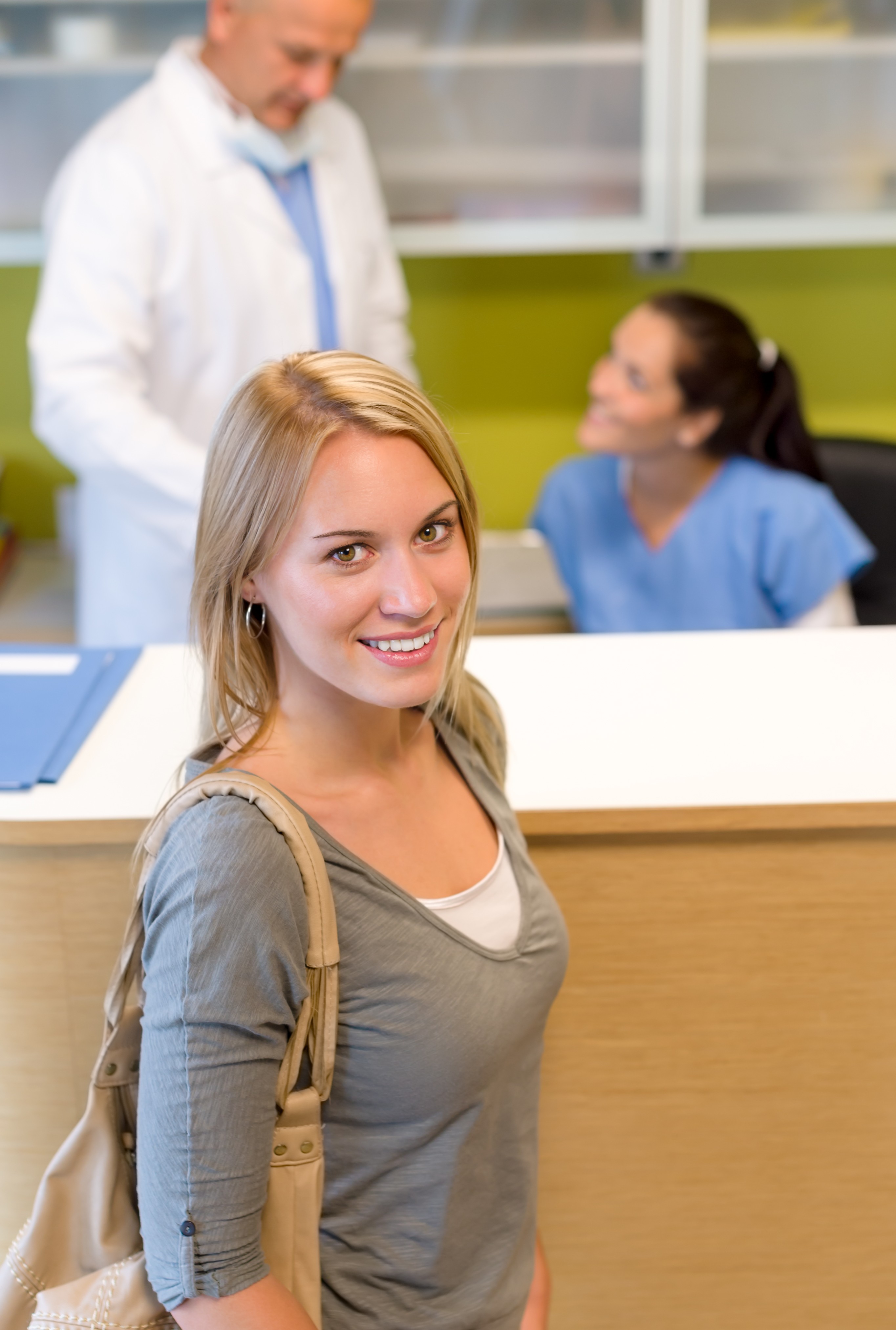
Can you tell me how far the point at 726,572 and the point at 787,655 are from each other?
696 mm

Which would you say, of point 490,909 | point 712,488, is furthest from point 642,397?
point 490,909

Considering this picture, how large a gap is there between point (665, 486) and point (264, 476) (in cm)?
134

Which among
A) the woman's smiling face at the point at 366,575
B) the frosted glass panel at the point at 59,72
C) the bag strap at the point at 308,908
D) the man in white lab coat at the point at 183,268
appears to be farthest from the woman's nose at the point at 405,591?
the frosted glass panel at the point at 59,72

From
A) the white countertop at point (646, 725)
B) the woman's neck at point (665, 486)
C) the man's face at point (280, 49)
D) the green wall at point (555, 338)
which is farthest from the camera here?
the green wall at point (555, 338)

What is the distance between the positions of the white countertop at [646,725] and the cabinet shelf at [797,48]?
4.23 ft

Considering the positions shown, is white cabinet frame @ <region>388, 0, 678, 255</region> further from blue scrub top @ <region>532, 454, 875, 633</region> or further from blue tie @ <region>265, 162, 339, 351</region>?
blue scrub top @ <region>532, 454, 875, 633</region>

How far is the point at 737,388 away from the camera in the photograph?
77.0 inches

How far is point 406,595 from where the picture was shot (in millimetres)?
772

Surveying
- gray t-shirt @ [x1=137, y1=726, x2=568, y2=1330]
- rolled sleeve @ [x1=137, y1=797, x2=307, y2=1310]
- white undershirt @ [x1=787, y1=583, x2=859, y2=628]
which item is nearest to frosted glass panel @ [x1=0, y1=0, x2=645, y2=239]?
white undershirt @ [x1=787, y1=583, x2=859, y2=628]

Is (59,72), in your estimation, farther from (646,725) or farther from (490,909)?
(490,909)

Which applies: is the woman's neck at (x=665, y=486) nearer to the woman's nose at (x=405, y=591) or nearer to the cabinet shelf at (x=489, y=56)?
the cabinet shelf at (x=489, y=56)

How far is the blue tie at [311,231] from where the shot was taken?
2049mm

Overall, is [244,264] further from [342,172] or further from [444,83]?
[444,83]

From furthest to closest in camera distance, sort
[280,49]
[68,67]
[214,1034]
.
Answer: [68,67]
[280,49]
[214,1034]
